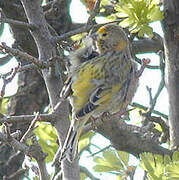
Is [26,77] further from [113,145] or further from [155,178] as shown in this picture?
[155,178]

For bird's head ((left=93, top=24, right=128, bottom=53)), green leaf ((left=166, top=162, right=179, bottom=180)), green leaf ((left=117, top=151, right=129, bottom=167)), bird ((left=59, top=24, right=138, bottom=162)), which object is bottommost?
green leaf ((left=117, top=151, right=129, bottom=167))

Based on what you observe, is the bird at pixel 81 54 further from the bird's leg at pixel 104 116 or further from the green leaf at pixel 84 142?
the green leaf at pixel 84 142

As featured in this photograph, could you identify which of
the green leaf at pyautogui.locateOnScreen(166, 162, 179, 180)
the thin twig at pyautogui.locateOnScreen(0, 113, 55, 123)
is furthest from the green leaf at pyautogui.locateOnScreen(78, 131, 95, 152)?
the green leaf at pyautogui.locateOnScreen(166, 162, 179, 180)

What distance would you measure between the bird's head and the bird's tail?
1.15 m

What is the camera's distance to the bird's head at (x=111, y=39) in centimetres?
525

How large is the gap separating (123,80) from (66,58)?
671 mm

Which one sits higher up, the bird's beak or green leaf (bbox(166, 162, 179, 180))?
the bird's beak

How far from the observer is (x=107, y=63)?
495 centimetres

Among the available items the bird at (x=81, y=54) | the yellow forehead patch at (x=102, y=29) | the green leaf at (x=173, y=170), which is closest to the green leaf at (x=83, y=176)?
the bird at (x=81, y=54)

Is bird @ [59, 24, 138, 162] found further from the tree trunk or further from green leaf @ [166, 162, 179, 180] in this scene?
green leaf @ [166, 162, 179, 180]

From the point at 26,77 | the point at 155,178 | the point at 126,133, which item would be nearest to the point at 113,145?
the point at 126,133

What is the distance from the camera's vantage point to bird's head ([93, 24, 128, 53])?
5246 millimetres

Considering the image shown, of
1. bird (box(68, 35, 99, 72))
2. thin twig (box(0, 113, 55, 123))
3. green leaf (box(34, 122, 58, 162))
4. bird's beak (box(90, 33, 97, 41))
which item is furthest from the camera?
bird's beak (box(90, 33, 97, 41))

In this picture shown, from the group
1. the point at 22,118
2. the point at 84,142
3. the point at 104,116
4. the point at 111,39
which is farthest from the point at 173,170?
the point at 111,39
